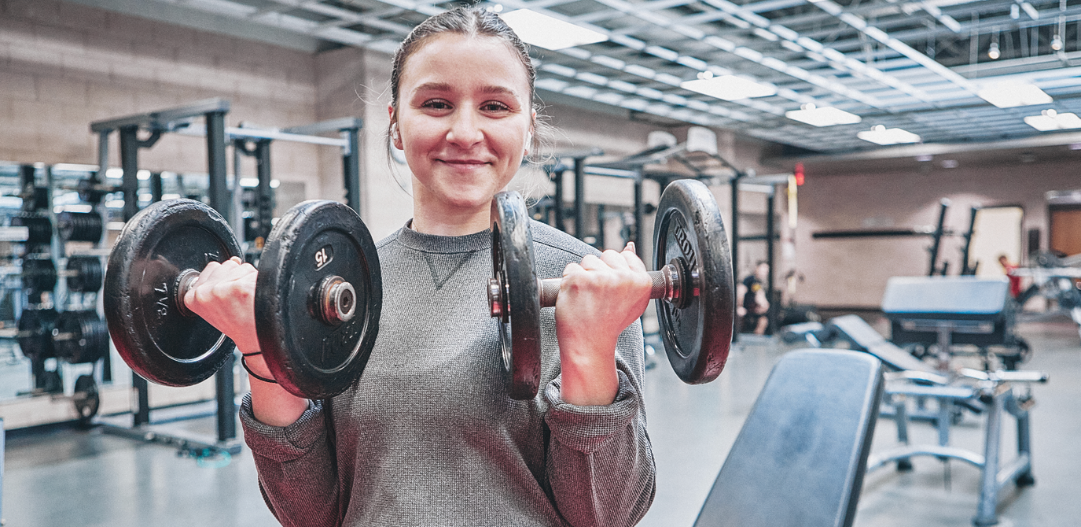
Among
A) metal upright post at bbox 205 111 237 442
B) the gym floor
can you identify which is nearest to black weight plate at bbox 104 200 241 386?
the gym floor

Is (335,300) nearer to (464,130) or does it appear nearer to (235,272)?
(235,272)

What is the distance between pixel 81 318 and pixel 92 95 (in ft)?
5.83

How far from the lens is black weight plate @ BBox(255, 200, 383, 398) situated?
78 cm

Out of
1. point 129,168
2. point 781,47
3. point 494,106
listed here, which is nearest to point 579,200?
point 781,47

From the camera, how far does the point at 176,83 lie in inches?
227

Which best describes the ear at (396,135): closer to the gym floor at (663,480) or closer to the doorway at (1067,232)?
the gym floor at (663,480)

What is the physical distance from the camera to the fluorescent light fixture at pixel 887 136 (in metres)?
11.4

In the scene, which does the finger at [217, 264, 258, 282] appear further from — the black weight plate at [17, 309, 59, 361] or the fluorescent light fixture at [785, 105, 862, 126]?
the fluorescent light fixture at [785, 105, 862, 126]

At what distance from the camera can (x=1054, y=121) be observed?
1048 centimetres

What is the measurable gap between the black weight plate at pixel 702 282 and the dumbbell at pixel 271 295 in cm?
41

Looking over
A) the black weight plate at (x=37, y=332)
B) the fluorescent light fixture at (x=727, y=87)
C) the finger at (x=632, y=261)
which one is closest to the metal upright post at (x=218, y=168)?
the black weight plate at (x=37, y=332)

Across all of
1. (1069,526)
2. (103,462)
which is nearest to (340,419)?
(1069,526)

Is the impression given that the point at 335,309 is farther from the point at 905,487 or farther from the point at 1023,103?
the point at 1023,103

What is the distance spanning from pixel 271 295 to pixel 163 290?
33cm
